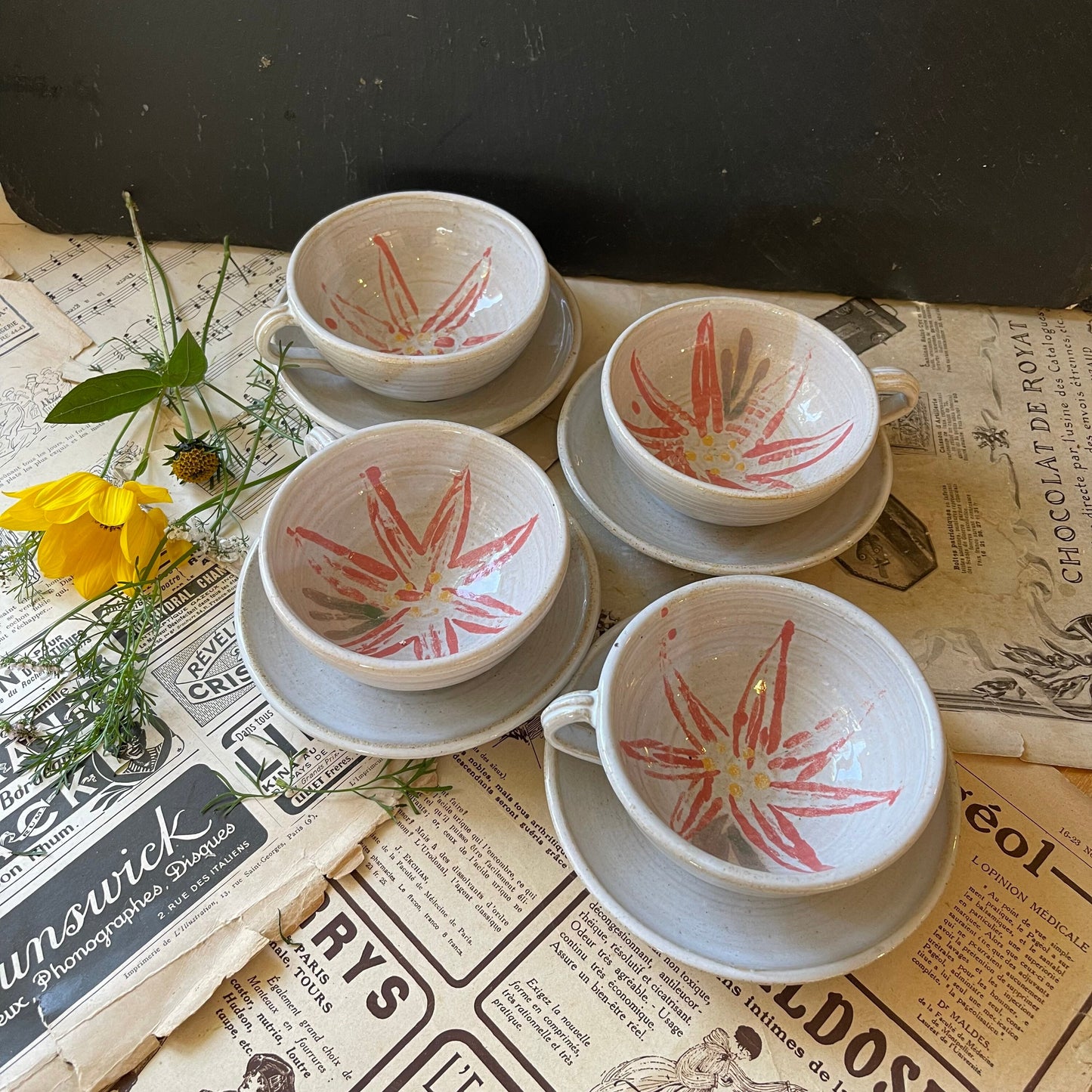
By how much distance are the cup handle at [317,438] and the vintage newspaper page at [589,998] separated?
0.34 meters

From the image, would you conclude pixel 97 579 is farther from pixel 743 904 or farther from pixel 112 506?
pixel 743 904

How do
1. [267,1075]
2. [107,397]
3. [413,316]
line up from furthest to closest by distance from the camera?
[413,316]
[107,397]
[267,1075]

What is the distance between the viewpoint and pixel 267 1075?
0.58 m

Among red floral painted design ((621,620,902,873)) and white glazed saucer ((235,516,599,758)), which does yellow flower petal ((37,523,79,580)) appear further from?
red floral painted design ((621,620,902,873))

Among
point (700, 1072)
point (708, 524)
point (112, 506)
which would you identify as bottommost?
point (700, 1072)

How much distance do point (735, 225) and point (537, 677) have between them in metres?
0.53

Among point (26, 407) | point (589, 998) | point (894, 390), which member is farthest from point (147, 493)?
point (894, 390)

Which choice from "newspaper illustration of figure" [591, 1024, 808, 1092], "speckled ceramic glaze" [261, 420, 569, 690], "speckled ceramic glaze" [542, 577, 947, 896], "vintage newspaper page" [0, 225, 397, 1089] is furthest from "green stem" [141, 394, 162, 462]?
"newspaper illustration of figure" [591, 1024, 808, 1092]

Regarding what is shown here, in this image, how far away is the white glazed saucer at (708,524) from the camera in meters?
0.73

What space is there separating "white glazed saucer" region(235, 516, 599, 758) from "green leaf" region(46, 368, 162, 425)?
0.24 metres

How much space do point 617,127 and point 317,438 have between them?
1.31 feet

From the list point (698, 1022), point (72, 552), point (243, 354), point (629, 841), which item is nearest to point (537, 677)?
point (629, 841)

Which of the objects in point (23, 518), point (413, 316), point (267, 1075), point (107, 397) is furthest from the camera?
point (413, 316)

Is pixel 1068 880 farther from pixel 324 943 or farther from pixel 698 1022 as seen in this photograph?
pixel 324 943
